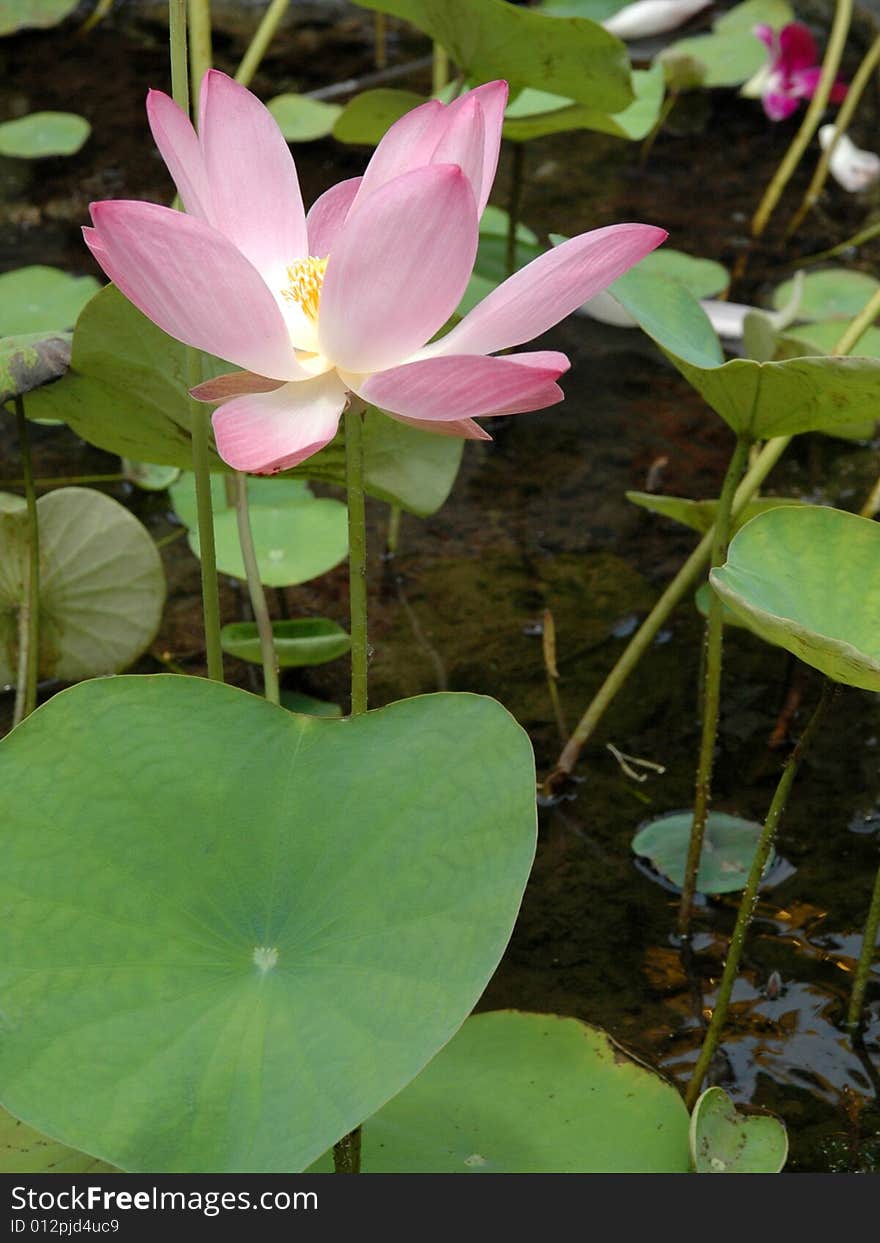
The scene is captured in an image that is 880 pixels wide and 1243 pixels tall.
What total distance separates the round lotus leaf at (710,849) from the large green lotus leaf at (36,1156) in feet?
1.70

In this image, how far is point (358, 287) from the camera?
665 millimetres

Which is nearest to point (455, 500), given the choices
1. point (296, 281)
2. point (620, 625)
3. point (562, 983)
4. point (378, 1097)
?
point (620, 625)

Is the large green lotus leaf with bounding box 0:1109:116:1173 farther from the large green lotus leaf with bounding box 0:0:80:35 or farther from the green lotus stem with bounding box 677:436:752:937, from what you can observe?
the large green lotus leaf with bounding box 0:0:80:35

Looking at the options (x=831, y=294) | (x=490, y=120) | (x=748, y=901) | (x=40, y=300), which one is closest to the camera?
(x=490, y=120)

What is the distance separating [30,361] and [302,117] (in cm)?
159

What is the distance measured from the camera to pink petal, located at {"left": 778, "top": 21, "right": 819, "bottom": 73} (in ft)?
7.82

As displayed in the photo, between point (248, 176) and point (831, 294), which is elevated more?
point (248, 176)

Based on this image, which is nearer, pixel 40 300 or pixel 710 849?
pixel 710 849

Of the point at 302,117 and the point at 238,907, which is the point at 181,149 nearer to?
the point at 238,907

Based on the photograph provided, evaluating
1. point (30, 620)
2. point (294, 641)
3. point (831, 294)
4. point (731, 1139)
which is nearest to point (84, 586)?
point (30, 620)

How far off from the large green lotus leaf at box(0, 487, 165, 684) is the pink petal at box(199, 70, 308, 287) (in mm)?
416

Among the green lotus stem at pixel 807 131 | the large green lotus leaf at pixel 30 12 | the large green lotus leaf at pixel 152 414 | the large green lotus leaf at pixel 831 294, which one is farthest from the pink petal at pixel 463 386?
the large green lotus leaf at pixel 30 12

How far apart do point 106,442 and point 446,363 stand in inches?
19.9
